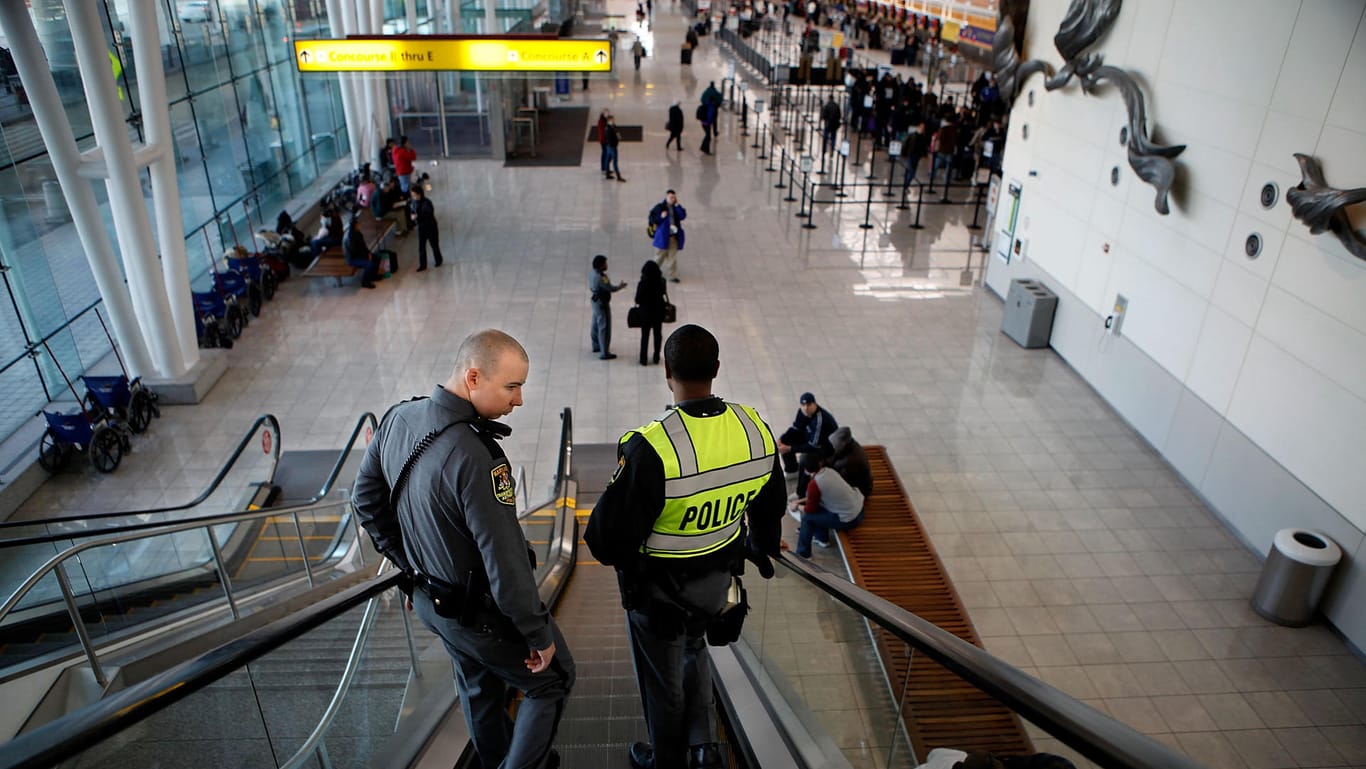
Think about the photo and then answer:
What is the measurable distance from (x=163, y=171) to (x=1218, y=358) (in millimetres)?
10815

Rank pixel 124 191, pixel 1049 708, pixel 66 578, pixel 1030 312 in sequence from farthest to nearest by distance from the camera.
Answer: pixel 1030 312 → pixel 124 191 → pixel 66 578 → pixel 1049 708

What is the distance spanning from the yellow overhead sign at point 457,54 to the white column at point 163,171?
2.89m

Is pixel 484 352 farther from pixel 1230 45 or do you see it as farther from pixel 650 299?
pixel 1230 45

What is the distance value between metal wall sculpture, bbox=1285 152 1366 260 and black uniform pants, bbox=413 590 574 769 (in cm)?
642

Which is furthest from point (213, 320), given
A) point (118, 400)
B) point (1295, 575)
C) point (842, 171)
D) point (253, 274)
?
point (842, 171)

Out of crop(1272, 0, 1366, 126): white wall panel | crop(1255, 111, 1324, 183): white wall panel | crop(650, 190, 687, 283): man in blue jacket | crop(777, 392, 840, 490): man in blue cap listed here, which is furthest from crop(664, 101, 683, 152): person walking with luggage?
crop(1272, 0, 1366, 126): white wall panel

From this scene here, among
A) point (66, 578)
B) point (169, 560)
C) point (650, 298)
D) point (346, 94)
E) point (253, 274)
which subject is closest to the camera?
point (66, 578)

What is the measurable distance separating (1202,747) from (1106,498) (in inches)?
115

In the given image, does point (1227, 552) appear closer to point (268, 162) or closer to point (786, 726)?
point (786, 726)

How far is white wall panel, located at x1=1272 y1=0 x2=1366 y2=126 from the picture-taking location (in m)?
6.18

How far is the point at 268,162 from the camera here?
1559 centimetres

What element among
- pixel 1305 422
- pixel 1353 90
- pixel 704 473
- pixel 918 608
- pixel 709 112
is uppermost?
pixel 1353 90

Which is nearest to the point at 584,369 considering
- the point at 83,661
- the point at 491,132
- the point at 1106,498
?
the point at 1106,498

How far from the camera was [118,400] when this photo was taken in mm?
8594
